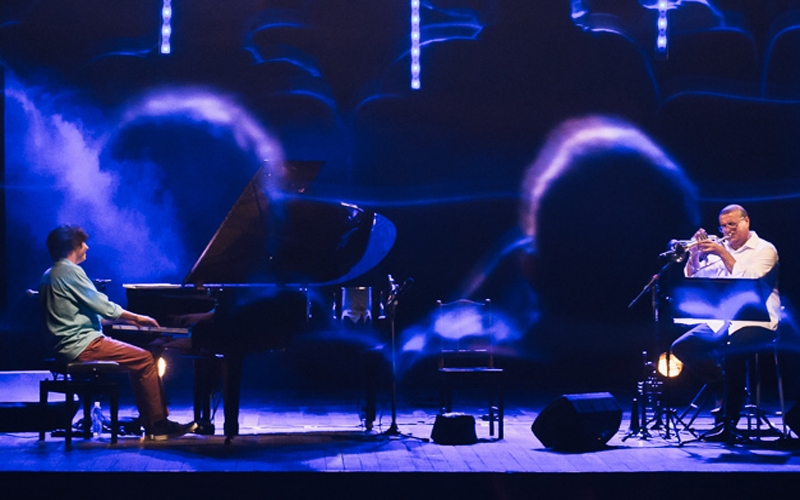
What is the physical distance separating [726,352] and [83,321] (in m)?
3.70

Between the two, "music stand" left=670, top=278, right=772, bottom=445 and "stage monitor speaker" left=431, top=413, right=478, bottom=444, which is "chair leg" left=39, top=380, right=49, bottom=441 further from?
"music stand" left=670, top=278, right=772, bottom=445

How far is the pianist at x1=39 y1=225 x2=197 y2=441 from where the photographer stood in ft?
17.0

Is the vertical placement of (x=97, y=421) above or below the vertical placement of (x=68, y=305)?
below

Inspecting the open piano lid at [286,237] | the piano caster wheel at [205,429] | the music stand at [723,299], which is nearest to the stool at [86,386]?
the piano caster wheel at [205,429]

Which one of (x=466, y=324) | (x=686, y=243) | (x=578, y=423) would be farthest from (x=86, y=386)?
(x=686, y=243)

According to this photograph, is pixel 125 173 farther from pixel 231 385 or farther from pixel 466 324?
pixel 466 324

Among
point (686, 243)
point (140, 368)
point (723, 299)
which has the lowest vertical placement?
point (140, 368)

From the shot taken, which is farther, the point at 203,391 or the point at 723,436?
the point at 203,391

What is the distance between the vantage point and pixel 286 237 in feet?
17.7

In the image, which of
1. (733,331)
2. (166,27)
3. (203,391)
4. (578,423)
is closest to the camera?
(578,423)

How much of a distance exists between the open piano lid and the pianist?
507 mm

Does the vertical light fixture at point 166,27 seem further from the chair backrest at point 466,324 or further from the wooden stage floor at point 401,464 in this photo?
the wooden stage floor at point 401,464

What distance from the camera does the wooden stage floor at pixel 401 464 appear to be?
4.30m
